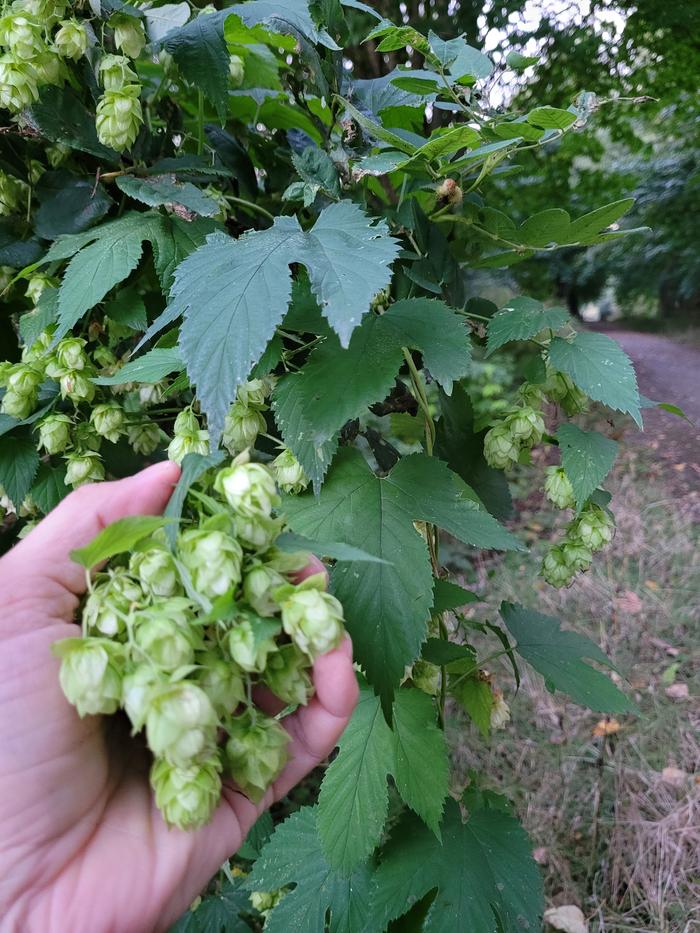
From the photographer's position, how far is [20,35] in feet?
3.27

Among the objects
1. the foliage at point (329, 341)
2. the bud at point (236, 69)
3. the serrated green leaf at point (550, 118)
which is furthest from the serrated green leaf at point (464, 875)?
the bud at point (236, 69)

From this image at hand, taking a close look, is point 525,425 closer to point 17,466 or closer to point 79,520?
point 79,520

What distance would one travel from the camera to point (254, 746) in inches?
26.2

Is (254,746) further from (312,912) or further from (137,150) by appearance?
(137,150)

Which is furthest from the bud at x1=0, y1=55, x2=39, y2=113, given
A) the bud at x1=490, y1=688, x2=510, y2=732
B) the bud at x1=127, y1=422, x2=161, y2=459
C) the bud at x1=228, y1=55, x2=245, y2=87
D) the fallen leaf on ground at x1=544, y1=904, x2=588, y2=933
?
the fallen leaf on ground at x1=544, y1=904, x2=588, y2=933

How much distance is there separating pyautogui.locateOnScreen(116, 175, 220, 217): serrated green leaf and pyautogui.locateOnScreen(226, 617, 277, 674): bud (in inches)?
27.9

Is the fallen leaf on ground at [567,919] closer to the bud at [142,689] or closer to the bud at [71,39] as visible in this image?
the bud at [142,689]

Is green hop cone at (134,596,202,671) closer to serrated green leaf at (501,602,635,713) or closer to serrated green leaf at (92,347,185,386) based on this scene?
serrated green leaf at (92,347,185,386)

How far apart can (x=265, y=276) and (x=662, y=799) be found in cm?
253

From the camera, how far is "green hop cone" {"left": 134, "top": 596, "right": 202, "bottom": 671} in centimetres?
58

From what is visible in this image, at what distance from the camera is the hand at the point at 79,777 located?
0.77 m

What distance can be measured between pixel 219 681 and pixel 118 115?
2.87ft

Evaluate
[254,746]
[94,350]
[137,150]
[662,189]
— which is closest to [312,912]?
[254,746]

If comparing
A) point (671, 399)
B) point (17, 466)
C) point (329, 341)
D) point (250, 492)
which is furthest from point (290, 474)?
point (671, 399)
